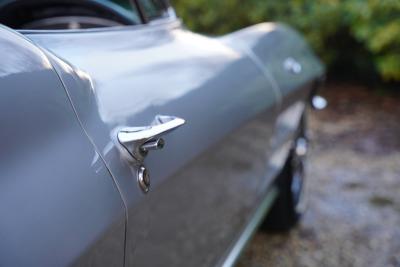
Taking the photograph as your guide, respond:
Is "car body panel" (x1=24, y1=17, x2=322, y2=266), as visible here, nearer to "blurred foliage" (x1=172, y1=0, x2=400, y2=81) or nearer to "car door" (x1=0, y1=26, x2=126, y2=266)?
"car door" (x1=0, y1=26, x2=126, y2=266)

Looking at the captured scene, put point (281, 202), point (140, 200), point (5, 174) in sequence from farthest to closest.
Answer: point (281, 202)
point (140, 200)
point (5, 174)

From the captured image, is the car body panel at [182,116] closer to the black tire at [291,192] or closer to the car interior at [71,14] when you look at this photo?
the car interior at [71,14]

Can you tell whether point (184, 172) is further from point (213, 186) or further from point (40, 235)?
point (40, 235)

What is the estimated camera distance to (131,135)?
1301 mm

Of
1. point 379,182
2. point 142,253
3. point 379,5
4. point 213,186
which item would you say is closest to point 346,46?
point 379,5

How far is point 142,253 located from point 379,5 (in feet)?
18.0

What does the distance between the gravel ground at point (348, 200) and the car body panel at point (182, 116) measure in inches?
34.1

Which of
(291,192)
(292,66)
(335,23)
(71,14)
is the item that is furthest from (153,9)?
(335,23)

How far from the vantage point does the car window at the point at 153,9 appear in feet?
7.91

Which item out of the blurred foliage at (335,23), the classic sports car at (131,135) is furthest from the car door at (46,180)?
the blurred foliage at (335,23)

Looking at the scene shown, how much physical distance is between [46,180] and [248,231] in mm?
1573

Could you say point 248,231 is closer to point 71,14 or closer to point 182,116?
point 182,116

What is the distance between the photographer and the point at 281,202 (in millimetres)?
3416

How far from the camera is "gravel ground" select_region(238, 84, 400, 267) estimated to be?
3.35 metres
